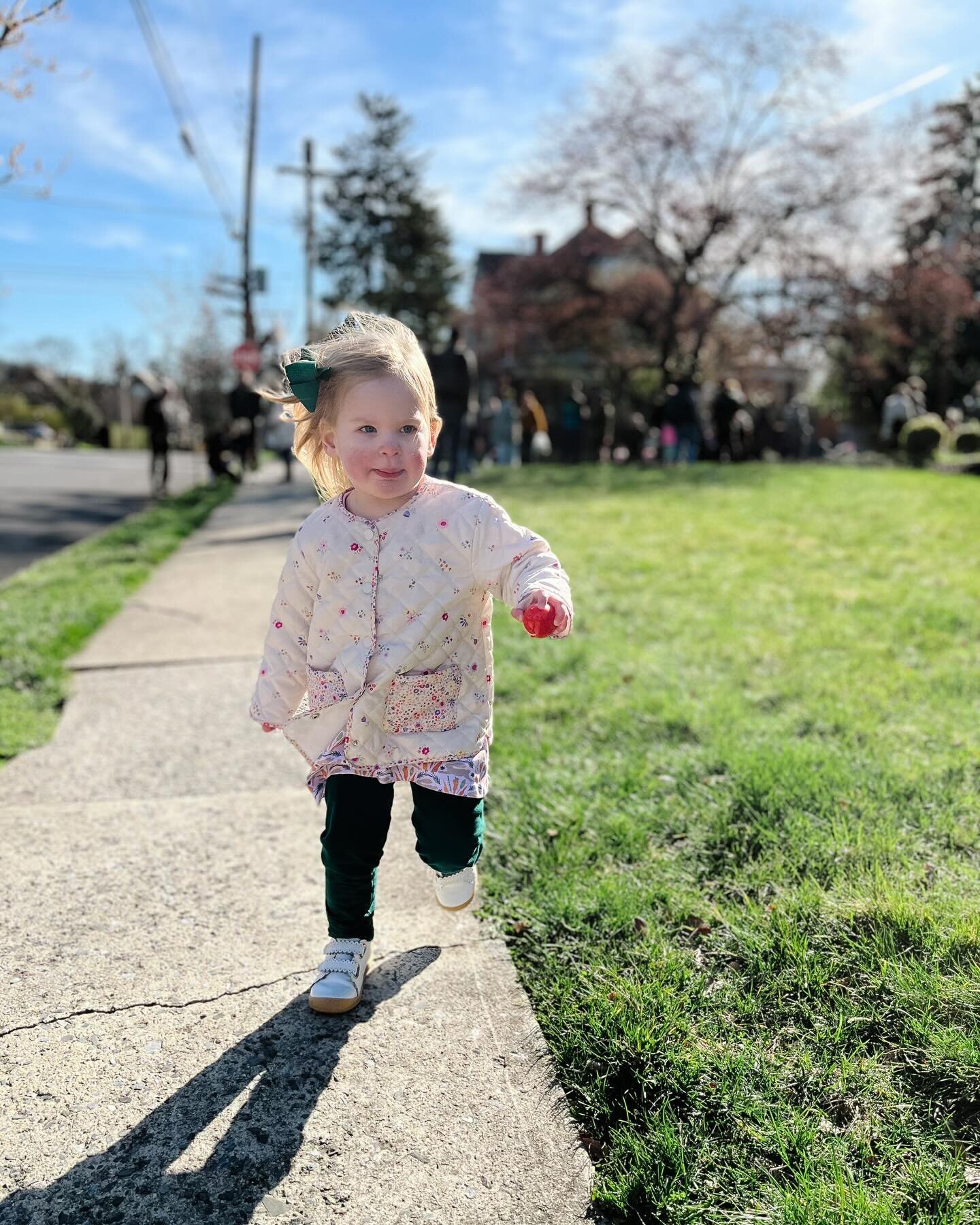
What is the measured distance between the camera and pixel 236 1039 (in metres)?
2.19

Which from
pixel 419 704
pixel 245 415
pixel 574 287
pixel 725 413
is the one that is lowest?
pixel 419 704

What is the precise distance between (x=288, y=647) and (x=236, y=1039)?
34.5 inches

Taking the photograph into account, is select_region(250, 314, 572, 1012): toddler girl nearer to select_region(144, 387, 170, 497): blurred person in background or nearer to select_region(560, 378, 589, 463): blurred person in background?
select_region(144, 387, 170, 497): blurred person in background

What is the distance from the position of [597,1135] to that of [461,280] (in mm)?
45364

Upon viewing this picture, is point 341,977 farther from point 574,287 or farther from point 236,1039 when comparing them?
point 574,287

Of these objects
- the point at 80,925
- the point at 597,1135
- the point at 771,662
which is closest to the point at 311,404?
the point at 80,925

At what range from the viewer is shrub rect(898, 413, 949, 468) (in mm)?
17484

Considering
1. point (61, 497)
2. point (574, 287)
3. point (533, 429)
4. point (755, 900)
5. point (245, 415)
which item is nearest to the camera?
point (755, 900)

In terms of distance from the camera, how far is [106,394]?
72750mm

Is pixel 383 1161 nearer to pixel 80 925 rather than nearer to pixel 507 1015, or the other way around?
pixel 507 1015

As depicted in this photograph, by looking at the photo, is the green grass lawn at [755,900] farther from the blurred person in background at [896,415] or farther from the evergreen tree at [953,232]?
the evergreen tree at [953,232]

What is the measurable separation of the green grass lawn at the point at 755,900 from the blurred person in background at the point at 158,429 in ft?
34.9

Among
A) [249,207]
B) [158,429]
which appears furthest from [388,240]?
[158,429]

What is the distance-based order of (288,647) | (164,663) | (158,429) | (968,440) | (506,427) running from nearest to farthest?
(288,647), (164,663), (158,429), (506,427), (968,440)
